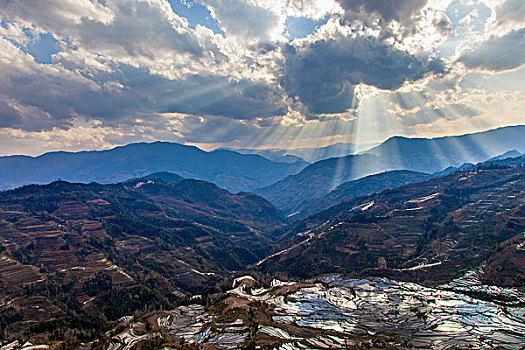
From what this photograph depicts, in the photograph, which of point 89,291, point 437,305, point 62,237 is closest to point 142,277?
point 89,291

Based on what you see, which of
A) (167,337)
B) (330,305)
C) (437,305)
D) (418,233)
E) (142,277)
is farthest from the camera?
(418,233)

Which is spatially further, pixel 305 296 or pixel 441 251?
pixel 441 251

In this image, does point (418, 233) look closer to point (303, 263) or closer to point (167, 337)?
point (303, 263)

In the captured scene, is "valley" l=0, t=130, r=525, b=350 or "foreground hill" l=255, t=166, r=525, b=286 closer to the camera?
"valley" l=0, t=130, r=525, b=350

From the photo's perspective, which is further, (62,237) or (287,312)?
(62,237)

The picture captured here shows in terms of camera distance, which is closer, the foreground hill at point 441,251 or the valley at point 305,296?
the valley at point 305,296

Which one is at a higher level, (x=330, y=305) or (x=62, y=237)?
(x=62, y=237)

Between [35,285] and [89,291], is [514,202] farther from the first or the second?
[35,285]

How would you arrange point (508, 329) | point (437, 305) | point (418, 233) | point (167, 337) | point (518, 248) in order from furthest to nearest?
point (418, 233) → point (518, 248) → point (437, 305) → point (167, 337) → point (508, 329)

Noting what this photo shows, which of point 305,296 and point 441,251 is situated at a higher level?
point 441,251

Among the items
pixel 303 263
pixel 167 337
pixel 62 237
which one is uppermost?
pixel 62 237
